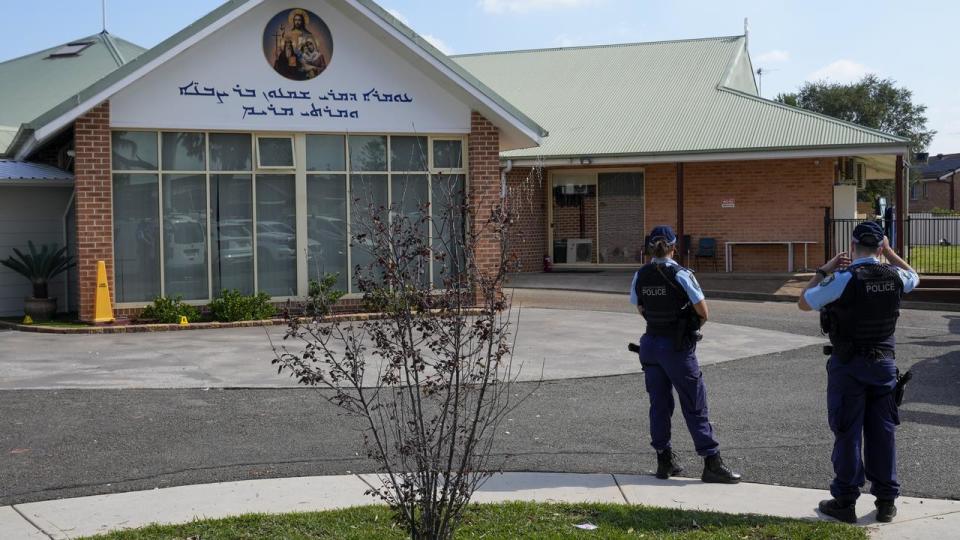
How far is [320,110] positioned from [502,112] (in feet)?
9.93

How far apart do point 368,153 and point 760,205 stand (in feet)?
36.8

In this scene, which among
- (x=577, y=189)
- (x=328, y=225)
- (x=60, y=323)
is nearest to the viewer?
(x=60, y=323)

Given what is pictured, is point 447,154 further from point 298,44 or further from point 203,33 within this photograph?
point 203,33

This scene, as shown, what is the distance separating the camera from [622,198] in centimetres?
2725

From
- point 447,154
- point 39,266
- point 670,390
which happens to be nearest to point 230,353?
point 39,266

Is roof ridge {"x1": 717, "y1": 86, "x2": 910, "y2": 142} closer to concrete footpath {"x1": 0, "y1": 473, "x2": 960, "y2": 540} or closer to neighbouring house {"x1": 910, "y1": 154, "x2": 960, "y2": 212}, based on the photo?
concrete footpath {"x1": 0, "y1": 473, "x2": 960, "y2": 540}

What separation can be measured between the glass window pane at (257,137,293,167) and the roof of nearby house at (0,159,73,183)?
3375 mm

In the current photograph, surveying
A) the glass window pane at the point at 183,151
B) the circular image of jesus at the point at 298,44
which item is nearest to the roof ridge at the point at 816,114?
the circular image of jesus at the point at 298,44

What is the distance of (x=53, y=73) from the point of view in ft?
81.7

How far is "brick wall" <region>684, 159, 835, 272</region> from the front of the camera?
82.5 ft

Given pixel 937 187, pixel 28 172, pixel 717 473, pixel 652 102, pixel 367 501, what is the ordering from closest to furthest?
pixel 367 501, pixel 717 473, pixel 28 172, pixel 652 102, pixel 937 187

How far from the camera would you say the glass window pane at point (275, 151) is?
57.9 feet

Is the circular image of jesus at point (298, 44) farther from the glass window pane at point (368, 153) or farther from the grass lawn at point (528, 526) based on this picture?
the grass lawn at point (528, 526)

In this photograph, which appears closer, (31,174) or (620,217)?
(31,174)
